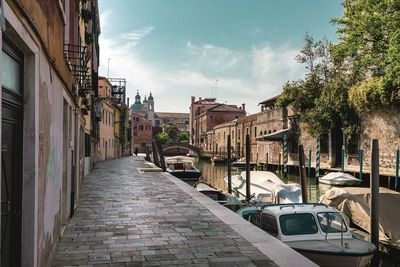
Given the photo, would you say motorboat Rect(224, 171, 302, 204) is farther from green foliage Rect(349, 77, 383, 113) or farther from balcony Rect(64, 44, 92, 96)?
green foliage Rect(349, 77, 383, 113)

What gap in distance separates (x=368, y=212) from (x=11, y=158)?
31.3ft

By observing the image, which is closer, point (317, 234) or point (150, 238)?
point (150, 238)

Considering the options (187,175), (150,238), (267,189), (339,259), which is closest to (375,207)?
(339,259)

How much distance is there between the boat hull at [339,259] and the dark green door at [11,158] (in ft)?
19.2

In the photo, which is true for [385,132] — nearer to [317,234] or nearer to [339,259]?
[317,234]

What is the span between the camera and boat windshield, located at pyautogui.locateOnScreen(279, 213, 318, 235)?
8.73m

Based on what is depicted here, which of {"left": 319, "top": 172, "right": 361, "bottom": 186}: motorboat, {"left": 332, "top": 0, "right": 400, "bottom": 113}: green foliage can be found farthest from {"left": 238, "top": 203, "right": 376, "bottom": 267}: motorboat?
{"left": 319, "top": 172, "right": 361, "bottom": 186}: motorboat

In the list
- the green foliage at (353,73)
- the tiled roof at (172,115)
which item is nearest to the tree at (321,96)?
the green foliage at (353,73)

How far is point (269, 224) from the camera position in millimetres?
9219

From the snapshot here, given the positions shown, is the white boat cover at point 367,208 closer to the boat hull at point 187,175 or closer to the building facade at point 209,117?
the boat hull at point 187,175

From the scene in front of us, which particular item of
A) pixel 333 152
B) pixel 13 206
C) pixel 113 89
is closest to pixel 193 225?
pixel 13 206

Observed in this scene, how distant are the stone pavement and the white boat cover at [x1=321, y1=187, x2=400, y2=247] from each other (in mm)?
4087

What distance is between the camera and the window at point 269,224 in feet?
29.3

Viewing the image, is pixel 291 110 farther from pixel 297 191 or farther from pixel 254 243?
pixel 254 243
